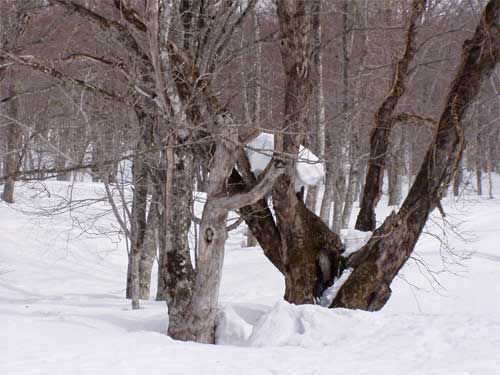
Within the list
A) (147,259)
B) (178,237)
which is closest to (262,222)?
(178,237)

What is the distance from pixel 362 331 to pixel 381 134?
3.31m

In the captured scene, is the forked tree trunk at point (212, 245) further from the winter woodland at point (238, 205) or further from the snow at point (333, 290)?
the snow at point (333, 290)

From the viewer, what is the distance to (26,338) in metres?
5.06

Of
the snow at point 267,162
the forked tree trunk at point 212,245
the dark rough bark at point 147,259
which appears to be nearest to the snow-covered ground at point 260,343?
the forked tree trunk at point 212,245

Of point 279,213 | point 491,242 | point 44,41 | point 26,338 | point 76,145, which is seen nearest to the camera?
point 26,338

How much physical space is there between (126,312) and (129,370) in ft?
11.4

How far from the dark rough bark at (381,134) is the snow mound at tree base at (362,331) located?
240cm

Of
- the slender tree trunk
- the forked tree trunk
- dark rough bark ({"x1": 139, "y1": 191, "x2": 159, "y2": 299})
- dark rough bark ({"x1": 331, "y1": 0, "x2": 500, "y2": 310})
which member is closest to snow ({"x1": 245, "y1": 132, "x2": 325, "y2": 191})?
the forked tree trunk

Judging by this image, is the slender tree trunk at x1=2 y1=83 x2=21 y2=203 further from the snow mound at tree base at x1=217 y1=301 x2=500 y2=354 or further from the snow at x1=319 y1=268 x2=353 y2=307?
the snow mound at tree base at x1=217 y1=301 x2=500 y2=354

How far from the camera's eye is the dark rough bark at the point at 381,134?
7.82 m

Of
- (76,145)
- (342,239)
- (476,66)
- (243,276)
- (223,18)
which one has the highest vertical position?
(223,18)

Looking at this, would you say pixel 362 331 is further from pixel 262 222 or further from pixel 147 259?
pixel 147 259

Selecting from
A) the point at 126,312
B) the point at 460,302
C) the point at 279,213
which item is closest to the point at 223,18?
the point at 279,213

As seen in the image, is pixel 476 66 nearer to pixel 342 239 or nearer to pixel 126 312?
pixel 342 239
